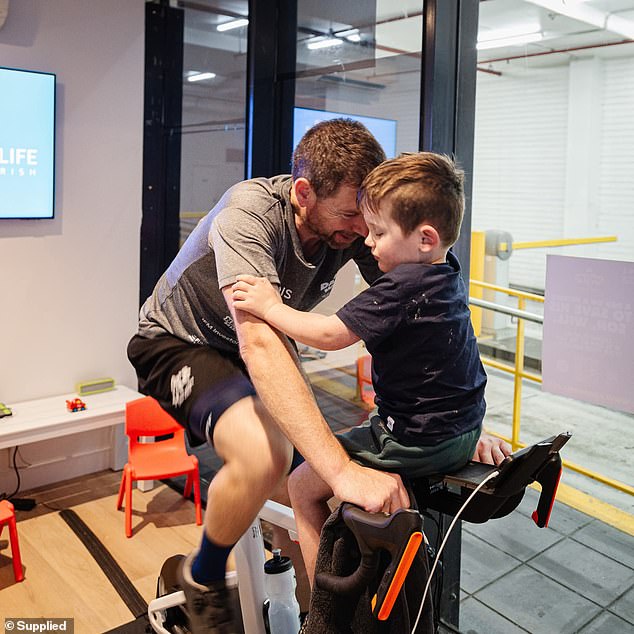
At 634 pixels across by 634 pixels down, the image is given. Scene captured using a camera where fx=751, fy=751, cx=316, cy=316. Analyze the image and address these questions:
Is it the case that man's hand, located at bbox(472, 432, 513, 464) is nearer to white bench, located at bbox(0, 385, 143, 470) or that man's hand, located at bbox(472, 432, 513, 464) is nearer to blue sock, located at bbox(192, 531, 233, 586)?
blue sock, located at bbox(192, 531, 233, 586)

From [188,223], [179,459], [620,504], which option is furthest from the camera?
[188,223]

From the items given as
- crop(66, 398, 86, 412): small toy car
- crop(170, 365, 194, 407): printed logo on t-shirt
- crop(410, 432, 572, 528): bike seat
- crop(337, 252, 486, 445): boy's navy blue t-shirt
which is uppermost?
crop(337, 252, 486, 445): boy's navy blue t-shirt

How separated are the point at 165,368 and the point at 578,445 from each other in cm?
125

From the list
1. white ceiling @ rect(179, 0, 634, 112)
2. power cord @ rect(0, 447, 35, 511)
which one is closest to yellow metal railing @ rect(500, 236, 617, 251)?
white ceiling @ rect(179, 0, 634, 112)

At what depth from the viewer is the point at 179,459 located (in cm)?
368

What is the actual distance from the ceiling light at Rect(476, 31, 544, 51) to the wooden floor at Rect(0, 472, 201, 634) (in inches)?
93.4

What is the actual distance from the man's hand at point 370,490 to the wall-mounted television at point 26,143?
9.09 ft

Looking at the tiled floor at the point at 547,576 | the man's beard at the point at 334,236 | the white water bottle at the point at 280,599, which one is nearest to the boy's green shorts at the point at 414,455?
the man's beard at the point at 334,236

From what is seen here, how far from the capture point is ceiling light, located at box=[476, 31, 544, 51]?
7.47ft

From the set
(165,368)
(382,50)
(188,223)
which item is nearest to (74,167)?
(188,223)

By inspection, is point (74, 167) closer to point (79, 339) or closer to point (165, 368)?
point (79, 339)

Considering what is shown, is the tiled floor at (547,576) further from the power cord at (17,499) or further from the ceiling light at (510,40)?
the power cord at (17,499)

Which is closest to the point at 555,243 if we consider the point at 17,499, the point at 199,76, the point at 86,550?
the point at 199,76

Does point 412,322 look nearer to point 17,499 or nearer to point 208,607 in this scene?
point 208,607
